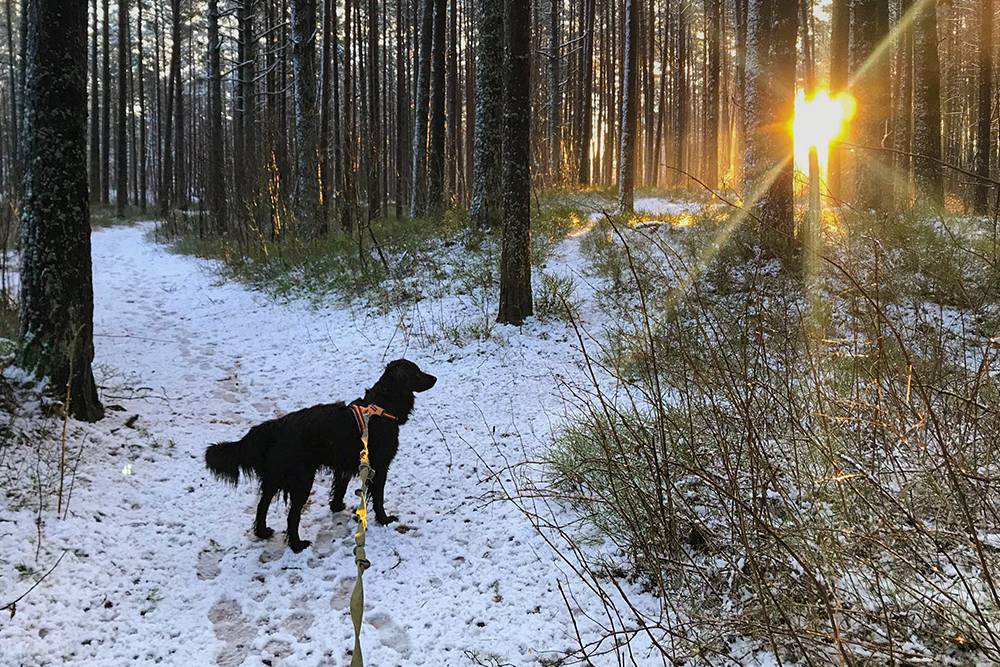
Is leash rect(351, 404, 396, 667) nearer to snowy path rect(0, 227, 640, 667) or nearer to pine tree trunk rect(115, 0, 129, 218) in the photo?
snowy path rect(0, 227, 640, 667)

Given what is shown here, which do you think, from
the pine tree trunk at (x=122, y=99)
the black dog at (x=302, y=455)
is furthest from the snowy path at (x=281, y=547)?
the pine tree trunk at (x=122, y=99)

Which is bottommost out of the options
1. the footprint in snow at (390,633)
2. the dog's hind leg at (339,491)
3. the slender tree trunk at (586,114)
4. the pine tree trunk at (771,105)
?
the footprint in snow at (390,633)

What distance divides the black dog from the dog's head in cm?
18

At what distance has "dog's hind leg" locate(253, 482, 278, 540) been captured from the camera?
11.4 feet

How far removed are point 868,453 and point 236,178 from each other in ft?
45.3

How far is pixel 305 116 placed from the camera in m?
11.8

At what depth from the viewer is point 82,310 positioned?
447 cm

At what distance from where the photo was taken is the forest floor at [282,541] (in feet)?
8.71

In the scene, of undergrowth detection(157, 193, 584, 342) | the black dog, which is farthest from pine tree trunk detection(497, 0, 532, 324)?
the black dog

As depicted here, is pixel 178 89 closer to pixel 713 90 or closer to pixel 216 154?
pixel 216 154

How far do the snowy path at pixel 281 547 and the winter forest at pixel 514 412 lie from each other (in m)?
0.02

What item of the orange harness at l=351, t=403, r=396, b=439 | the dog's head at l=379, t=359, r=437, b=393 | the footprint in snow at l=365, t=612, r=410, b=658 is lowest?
the footprint in snow at l=365, t=612, r=410, b=658

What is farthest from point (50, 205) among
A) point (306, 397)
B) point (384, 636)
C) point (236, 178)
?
point (236, 178)

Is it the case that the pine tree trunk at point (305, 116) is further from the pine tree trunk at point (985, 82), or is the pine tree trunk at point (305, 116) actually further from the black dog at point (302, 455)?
the pine tree trunk at point (985, 82)
